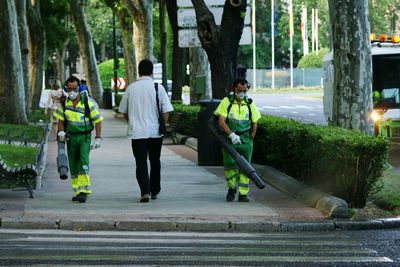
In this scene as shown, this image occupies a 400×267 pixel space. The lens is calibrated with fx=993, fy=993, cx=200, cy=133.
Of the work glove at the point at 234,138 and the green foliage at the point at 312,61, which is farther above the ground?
the work glove at the point at 234,138

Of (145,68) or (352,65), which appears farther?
(352,65)

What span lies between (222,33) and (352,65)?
261 centimetres

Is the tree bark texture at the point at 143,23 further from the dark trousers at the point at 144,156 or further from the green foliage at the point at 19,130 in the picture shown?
the dark trousers at the point at 144,156

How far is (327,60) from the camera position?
28.6m

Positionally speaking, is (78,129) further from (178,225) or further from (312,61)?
(312,61)

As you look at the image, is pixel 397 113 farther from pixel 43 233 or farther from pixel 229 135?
pixel 43 233

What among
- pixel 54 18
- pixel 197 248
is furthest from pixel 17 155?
pixel 54 18

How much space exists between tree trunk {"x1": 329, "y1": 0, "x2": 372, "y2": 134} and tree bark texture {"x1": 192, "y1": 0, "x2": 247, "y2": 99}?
1920 millimetres

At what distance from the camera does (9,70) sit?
30.1m

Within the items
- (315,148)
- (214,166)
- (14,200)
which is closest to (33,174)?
(14,200)

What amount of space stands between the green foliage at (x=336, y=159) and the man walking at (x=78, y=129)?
2.99 m

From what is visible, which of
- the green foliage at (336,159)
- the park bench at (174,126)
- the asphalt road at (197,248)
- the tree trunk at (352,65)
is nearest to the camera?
the asphalt road at (197,248)

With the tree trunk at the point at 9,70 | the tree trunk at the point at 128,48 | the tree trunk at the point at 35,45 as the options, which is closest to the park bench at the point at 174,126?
the tree trunk at the point at 9,70

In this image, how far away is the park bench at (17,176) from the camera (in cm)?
1361
